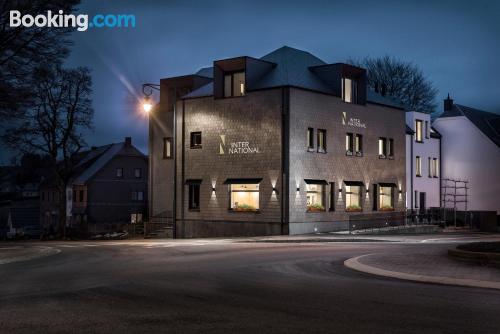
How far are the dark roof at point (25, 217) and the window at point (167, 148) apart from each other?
1864 inches

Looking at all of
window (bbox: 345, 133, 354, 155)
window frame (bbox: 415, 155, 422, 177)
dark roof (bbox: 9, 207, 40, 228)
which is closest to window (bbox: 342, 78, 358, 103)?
window (bbox: 345, 133, 354, 155)

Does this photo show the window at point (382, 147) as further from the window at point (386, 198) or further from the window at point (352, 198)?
the window at point (352, 198)

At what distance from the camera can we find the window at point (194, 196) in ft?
138

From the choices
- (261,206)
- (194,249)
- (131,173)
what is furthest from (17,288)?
(131,173)

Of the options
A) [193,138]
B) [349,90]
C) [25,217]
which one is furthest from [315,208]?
[25,217]

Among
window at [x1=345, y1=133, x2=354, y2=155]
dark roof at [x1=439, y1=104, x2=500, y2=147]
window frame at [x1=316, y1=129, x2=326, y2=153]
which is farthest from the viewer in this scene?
dark roof at [x1=439, y1=104, x2=500, y2=147]

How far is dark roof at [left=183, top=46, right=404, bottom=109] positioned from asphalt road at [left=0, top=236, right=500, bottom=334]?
71.6 ft

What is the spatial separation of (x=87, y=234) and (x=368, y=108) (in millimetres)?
28387

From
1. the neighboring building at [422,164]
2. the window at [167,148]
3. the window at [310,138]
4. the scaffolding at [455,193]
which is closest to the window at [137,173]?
the window at [167,148]

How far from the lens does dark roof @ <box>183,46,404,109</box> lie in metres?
38.8

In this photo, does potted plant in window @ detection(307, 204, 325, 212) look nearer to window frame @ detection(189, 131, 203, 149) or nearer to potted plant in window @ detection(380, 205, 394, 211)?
potted plant in window @ detection(380, 205, 394, 211)

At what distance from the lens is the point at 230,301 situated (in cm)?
1123

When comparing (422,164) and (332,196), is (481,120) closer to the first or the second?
(422,164)

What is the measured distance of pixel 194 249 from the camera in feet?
80.5
